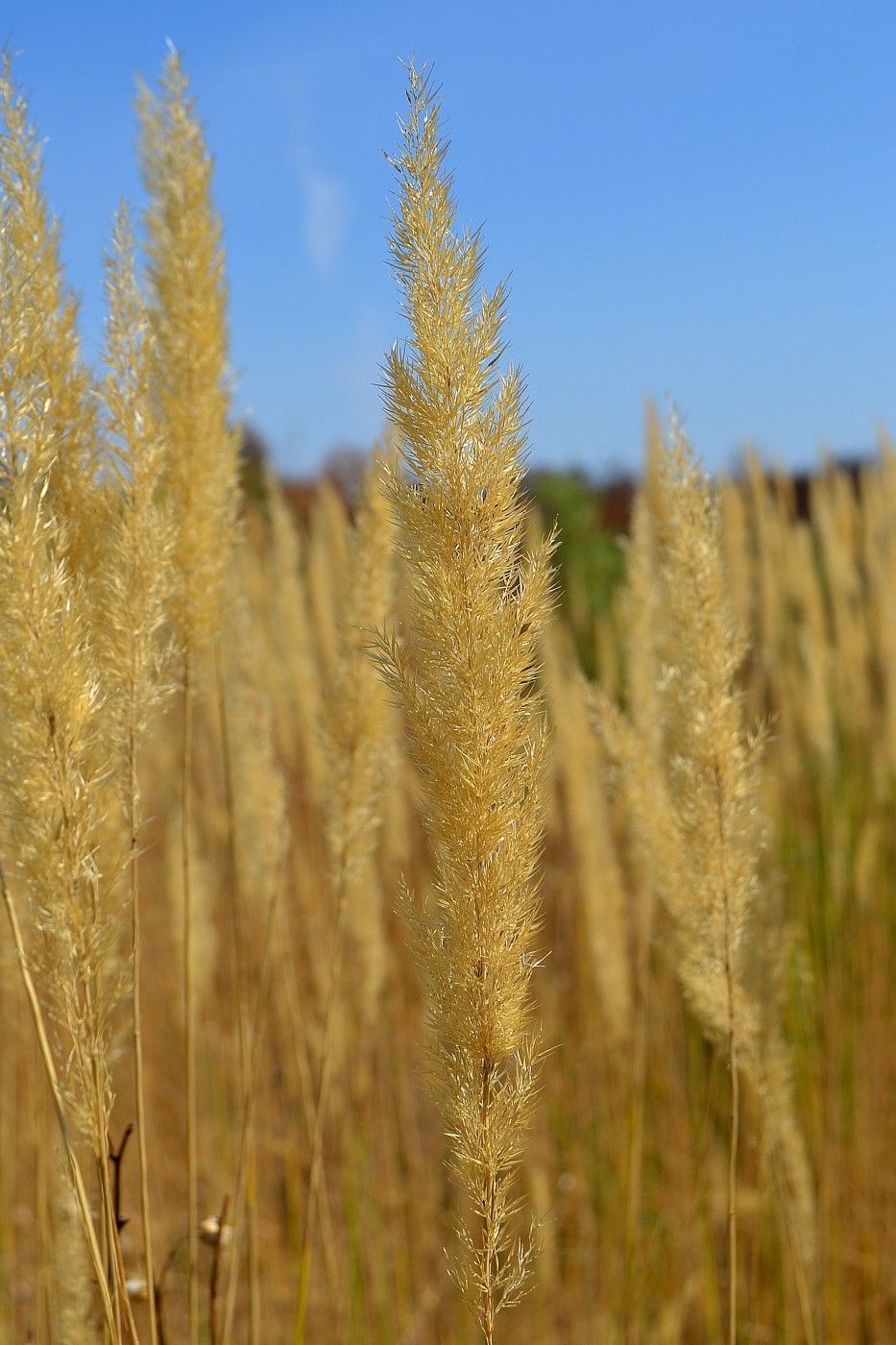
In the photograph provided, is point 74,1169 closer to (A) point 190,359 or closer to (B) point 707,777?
(B) point 707,777

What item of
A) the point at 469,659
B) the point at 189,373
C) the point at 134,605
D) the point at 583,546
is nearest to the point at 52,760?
the point at 134,605

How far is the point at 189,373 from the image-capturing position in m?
1.38

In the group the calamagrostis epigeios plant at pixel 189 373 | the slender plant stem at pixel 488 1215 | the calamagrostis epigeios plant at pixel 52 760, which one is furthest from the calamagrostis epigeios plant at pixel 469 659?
the calamagrostis epigeios plant at pixel 189 373

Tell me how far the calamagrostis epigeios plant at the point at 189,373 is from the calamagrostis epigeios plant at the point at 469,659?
51 cm

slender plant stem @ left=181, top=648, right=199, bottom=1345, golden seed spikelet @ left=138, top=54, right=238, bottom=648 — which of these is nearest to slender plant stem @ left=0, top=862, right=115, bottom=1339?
slender plant stem @ left=181, top=648, right=199, bottom=1345

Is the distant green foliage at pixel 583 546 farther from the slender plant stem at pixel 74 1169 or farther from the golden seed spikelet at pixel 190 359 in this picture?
the slender plant stem at pixel 74 1169

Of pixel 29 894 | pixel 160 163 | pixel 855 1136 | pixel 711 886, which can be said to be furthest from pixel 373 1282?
Answer: pixel 160 163

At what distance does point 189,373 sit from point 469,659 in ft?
2.31

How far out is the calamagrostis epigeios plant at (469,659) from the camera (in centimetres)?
87

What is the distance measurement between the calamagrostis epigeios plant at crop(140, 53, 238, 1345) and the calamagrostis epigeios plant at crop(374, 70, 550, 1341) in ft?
1.69

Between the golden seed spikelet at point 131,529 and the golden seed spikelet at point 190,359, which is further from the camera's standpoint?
the golden seed spikelet at point 190,359

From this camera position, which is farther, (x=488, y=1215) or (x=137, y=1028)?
(x=137, y=1028)

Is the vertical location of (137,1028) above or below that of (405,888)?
below

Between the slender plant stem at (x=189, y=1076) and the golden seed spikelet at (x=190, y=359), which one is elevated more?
the golden seed spikelet at (x=190, y=359)
